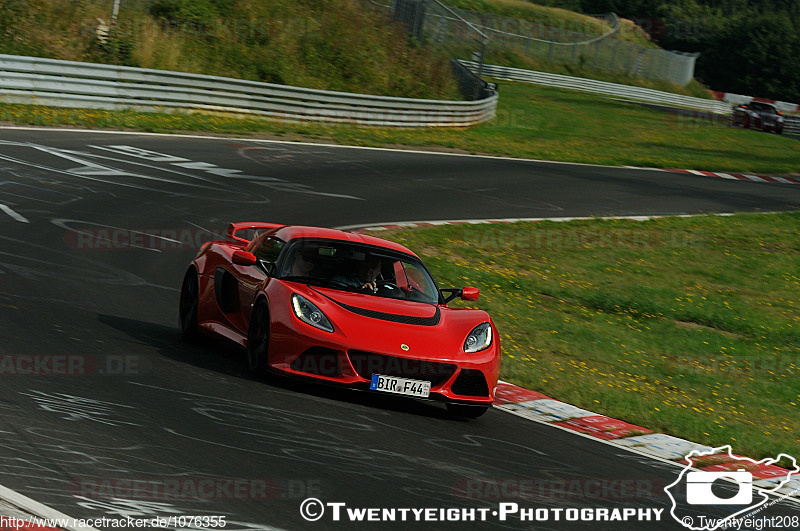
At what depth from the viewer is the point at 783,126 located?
5422cm

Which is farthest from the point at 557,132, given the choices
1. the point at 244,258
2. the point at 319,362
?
the point at 319,362

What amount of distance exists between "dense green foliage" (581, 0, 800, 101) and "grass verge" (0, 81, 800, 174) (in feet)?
108

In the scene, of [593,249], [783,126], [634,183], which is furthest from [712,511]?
[783,126]

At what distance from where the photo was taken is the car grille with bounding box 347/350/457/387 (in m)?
8.04

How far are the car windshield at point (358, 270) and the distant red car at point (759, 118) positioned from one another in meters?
48.1

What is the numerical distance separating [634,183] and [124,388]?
22842 millimetres

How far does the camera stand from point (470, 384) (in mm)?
8406

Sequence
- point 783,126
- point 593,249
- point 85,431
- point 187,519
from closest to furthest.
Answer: point 187,519 → point 85,431 → point 593,249 → point 783,126

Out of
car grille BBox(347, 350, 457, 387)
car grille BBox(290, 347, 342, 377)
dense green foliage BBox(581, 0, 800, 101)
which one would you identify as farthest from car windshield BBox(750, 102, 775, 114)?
car grille BBox(290, 347, 342, 377)

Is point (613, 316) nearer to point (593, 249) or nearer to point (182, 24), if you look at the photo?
point (593, 249)

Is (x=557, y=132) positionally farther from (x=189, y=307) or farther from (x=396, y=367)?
(x=396, y=367)

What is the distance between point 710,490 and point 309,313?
3.15 metres

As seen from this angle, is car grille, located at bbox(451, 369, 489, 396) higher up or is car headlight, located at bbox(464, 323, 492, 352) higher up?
car headlight, located at bbox(464, 323, 492, 352)

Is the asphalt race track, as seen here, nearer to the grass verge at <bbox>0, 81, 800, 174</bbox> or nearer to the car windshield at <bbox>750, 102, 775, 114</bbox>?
the grass verge at <bbox>0, 81, 800, 174</bbox>
